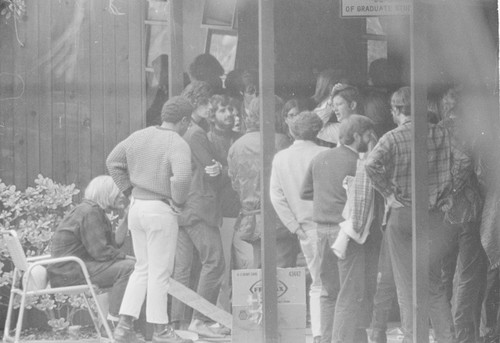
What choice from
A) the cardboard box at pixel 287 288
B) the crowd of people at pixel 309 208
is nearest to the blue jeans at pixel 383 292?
the crowd of people at pixel 309 208

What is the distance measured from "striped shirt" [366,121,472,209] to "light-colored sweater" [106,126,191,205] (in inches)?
46.7

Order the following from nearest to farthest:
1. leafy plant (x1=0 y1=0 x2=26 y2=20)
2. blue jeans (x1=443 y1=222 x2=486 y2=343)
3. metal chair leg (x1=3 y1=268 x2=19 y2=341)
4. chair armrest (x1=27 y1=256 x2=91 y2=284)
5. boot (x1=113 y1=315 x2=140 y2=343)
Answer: chair armrest (x1=27 y1=256 x2=91 y2=284)
metal chair leg (x1=3 y1=268 x2=19 y2=341)
boot (x1=113 y1=315 x2=140 y2=343)
leafy plant (x1=0 y1=0 x2=26 y2=20)
blue jeans (x1=443 y1=222 x2=486 y2=343)

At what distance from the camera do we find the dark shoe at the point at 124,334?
679 cm

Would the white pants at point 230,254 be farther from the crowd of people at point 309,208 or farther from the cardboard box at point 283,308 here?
the cardboard box at point 283,308

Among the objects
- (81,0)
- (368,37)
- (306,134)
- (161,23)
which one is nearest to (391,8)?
(368,37)

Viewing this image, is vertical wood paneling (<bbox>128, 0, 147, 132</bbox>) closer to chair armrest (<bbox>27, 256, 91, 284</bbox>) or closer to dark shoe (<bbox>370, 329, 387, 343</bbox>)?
chair armrest (<bbox>27, 256, 91, 284</bbox>)

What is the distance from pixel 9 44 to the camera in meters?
6.90

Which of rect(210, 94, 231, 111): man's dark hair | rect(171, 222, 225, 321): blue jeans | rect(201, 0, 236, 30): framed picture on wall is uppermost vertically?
rect(201, 0, 236, 30): framed picture on wall

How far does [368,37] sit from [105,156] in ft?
6.16

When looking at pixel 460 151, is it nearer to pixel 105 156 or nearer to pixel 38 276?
pixel 105 156

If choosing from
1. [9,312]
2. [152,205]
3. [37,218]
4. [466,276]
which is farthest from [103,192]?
[466,276]

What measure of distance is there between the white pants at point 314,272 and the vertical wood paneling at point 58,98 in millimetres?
1647

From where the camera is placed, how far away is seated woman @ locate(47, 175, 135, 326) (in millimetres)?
6738

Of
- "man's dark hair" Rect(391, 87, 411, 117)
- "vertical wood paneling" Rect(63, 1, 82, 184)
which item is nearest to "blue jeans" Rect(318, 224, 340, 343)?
"man's dark hair" Rect(391, 87, 411, 117)
